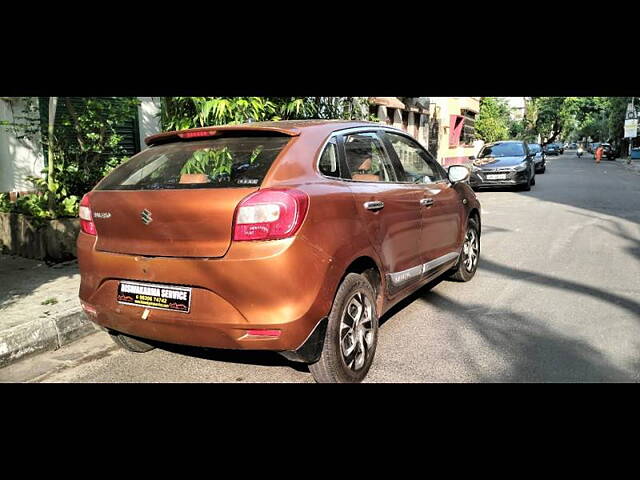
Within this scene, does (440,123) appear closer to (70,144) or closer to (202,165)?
(70,144)

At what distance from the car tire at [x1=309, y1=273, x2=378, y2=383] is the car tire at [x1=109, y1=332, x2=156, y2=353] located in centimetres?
148

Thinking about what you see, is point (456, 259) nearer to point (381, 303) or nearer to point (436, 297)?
point (436, 297)

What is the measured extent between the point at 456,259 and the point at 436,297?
45cm

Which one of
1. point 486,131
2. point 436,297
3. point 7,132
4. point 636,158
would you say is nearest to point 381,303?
point 436,297

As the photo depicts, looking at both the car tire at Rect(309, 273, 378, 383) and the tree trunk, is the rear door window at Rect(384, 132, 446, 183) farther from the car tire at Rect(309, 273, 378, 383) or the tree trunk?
the tree trunk

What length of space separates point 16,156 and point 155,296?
18.8 ft

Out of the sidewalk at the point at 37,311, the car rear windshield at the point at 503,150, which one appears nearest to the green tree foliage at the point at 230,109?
the sidewalk at the point at 37,311

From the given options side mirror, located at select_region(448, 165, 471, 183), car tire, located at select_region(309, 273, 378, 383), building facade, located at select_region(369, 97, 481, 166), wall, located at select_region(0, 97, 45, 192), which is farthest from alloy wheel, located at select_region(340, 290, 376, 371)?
building facade, located at select_region(369, 97, 481, 166)

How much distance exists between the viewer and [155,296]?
3070 mm

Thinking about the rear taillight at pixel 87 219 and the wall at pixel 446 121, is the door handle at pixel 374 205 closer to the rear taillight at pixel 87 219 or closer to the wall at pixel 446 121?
the rear taillight at pixel 87 219

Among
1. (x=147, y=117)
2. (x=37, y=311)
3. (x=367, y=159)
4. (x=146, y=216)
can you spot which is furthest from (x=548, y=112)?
(x=146, y=216)

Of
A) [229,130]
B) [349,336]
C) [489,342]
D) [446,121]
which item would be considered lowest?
[489,342]

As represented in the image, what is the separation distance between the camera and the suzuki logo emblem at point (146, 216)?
3.05 metres

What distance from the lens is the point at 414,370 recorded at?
11.8 ft
